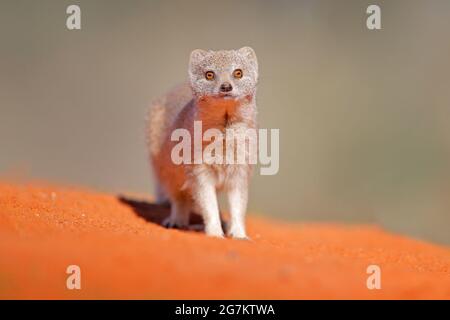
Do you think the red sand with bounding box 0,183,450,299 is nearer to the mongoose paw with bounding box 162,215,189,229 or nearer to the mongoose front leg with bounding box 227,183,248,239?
the mongoose front leg with bounding box 227,183,248,239

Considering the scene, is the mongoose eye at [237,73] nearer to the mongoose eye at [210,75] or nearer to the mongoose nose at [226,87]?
the mongoose eye at [210,75]

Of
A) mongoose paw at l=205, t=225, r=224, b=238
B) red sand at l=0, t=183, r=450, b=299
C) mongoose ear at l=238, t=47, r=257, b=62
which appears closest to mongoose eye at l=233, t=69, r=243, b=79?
mongoose ear at l=238, t=47, r=257, b=62

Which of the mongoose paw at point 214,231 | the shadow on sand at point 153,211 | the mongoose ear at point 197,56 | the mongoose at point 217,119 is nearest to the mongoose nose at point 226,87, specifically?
the mongoose at point 217,119

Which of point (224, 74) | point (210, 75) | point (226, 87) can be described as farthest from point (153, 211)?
point (226, 87)

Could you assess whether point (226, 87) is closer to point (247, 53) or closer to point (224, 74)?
point (224, 74)

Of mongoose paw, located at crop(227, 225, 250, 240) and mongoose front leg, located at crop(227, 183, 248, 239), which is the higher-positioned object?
mongoose front leg, located at crop(227, 183, 248, 239)
